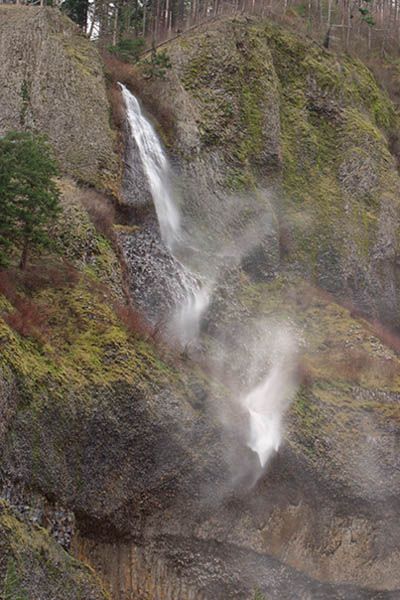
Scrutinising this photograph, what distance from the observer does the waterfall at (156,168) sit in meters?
34.6

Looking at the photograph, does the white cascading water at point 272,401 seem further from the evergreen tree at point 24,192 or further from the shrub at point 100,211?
the evergreen tree at point 24,192

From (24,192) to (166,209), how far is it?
11.3 meters

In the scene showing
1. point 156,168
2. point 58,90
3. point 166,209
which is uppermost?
point 58,90

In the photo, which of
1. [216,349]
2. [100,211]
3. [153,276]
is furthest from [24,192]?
[216,349]

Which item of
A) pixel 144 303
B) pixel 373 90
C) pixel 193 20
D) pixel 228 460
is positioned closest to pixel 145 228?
pixel 144 303

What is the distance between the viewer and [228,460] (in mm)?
25672

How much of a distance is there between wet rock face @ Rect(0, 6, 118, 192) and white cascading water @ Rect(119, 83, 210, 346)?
2.02 metres

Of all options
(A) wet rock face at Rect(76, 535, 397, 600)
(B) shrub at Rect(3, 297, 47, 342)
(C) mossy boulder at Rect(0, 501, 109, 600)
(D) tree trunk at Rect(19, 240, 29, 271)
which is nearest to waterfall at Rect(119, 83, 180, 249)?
(D) tree trunk at Rect(19, 240, 29, 271)

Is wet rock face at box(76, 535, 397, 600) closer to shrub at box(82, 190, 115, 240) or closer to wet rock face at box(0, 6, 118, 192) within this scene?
shrub at box(82, 190, 115, 240)

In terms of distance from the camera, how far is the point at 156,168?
3662 centimetres

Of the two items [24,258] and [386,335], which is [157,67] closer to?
[386,335]

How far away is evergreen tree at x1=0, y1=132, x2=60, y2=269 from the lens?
2434cm

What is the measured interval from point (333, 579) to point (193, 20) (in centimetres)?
3348

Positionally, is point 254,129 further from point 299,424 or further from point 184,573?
point 184,573
